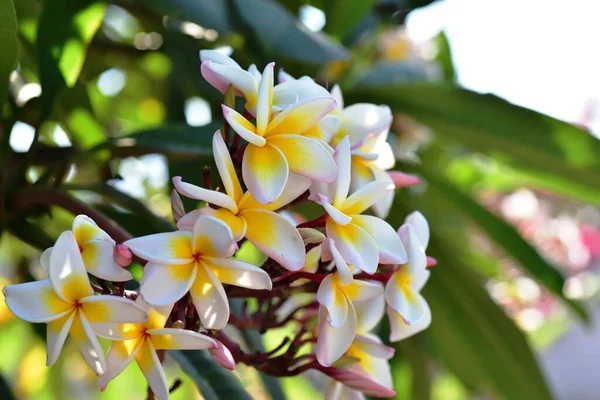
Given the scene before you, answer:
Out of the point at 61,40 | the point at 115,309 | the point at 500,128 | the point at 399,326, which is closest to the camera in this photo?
the point at 115,309

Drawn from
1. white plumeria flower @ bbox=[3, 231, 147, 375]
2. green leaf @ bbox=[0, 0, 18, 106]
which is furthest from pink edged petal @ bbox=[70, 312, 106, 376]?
green leaf @ bbox=[0, 0, 18, 106]

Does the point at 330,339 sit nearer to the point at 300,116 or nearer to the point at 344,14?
the point at 300,116

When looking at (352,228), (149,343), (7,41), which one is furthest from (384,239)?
(7,41)

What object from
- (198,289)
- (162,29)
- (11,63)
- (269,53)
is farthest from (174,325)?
Result: (162,29)

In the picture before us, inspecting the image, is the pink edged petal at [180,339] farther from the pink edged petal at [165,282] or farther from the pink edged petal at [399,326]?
the pink edged petal at [399,326]

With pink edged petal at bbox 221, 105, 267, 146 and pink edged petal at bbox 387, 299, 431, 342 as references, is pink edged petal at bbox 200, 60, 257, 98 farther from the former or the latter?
pink edged petal at bbox 387, 299, 431, 342

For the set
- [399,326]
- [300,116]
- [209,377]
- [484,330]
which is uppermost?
[300,116]

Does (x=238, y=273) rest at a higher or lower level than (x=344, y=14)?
higher
